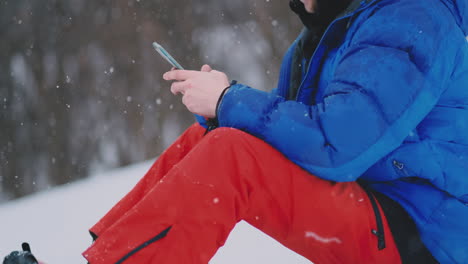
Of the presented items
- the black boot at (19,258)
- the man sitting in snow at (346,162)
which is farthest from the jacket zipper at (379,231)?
the black boot at (19,258)

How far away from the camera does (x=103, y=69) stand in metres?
3.53

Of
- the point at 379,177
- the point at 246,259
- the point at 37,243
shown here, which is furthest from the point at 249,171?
the point at 37,243

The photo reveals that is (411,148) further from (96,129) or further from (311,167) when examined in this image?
(96,129)

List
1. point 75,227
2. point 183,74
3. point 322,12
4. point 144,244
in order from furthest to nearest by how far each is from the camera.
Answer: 1. point 75,227
2. point 322,12
3. point 183,74
4. point 144,244

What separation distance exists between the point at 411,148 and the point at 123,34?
3.04m

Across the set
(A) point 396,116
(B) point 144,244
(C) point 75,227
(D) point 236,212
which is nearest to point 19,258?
(B) point 144,244

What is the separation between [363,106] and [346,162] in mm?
106

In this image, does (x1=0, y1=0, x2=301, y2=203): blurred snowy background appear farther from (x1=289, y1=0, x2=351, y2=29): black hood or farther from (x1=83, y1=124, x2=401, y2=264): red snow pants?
(x1=83, y1=124, x2=401, y2=264): red snow pants

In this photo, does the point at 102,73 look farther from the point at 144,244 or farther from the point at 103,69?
the point at 144,244

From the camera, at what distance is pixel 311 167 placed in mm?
840

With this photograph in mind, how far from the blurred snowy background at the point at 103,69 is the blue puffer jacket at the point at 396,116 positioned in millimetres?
2819

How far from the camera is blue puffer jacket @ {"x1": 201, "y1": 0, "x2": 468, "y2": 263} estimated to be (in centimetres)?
81

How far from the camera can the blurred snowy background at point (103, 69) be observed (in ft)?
10.8

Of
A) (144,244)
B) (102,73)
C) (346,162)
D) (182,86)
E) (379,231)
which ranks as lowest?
(379,231)
